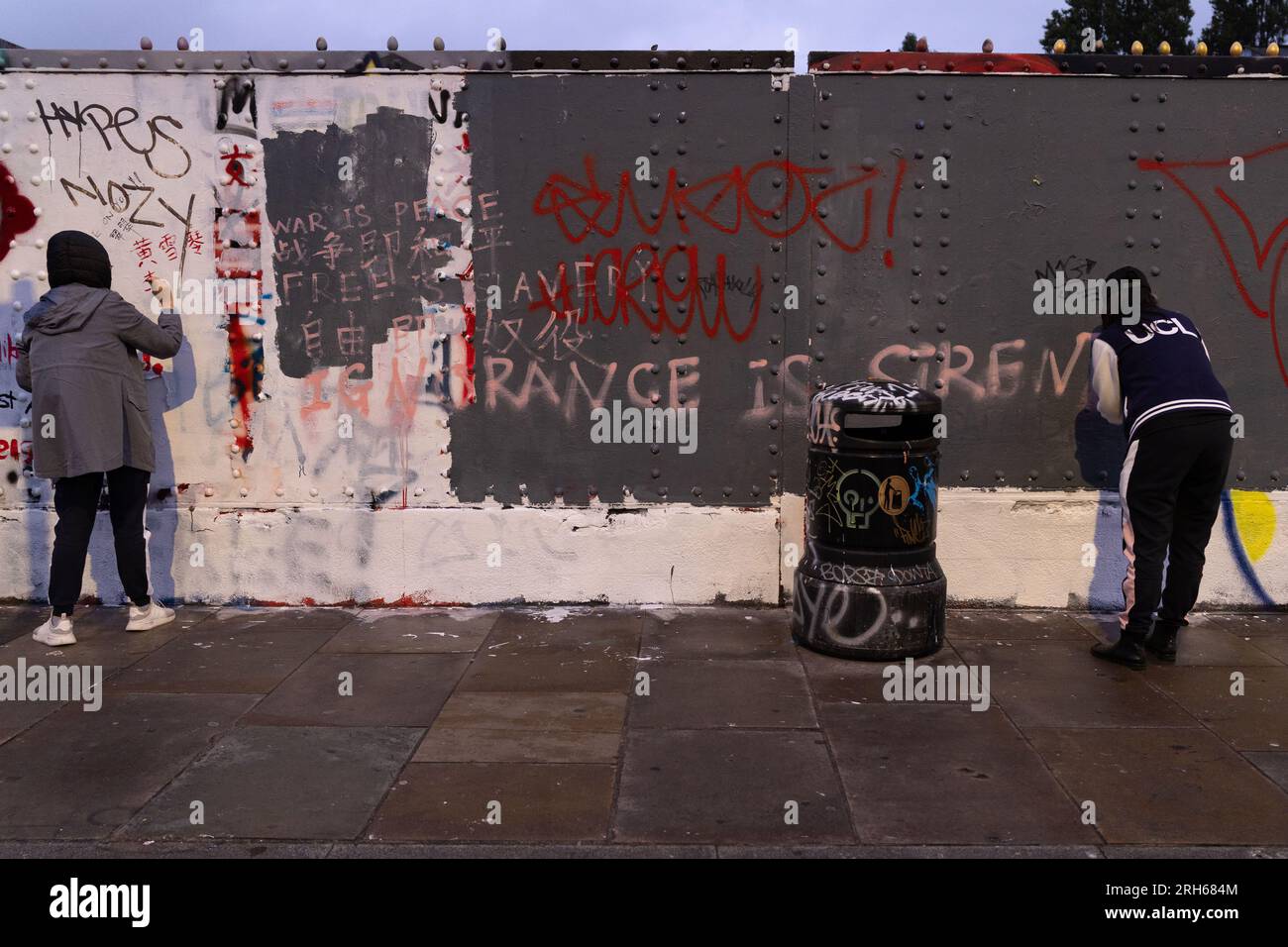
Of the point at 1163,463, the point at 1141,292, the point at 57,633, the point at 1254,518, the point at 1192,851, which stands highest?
the point at 1141,292

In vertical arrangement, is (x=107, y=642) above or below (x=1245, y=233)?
below

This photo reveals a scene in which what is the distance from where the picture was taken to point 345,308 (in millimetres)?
6480

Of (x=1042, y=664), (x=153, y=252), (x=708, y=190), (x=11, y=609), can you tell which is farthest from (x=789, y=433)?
(x=11, y=609)

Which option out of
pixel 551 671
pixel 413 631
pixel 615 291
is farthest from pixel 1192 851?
pixel 615 291

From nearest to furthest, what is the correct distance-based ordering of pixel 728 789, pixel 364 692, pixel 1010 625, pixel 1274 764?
1. pixel 728 789
2. pixel 1274 764
3. pixel 364 692
4. pixel 1010 625

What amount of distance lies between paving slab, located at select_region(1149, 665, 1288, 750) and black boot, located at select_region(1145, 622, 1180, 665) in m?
0.11

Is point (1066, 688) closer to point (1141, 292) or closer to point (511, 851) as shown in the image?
point (1141, 292)

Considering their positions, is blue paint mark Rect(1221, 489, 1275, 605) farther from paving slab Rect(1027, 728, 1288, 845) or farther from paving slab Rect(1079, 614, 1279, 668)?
paving slab Rect(1027, 728, 1288, 845)

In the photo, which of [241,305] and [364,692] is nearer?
[364,692]

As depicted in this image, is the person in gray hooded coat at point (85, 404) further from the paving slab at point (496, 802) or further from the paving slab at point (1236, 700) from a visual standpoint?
the paving slab at point (1236, 700)

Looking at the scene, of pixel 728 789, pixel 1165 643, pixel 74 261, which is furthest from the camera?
pixel 74 261

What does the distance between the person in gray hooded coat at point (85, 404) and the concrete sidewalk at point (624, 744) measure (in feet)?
1.63

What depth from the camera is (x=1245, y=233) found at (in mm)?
6340

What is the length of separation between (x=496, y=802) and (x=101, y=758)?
1.68 m
